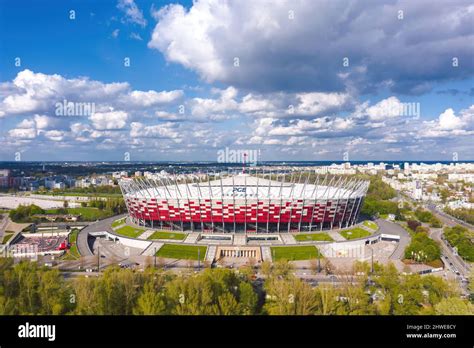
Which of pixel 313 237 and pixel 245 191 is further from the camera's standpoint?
pixel 245 191

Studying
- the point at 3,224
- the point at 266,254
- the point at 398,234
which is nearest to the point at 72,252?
the point at 266,254

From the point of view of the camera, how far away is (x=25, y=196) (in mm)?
117000

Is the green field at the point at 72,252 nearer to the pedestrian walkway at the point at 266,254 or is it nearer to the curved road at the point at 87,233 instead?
the curved road at the point at 87,233

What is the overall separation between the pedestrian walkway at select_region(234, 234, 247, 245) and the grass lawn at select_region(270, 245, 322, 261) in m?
5.08

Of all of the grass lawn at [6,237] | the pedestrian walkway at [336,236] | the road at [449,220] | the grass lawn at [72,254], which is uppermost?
the pedestrian walkway at [336,236]

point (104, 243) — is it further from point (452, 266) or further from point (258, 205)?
point (452, 266)

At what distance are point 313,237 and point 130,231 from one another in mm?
33362

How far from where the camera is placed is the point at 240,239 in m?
50.3

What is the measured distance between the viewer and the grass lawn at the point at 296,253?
145 ft

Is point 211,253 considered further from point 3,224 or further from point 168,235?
point 3,224

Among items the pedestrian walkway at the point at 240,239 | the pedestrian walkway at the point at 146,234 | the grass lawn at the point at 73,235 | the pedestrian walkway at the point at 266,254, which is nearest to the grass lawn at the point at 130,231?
the pedestrian walkway at the point at 146,234

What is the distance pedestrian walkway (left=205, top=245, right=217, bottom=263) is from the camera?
144 ft

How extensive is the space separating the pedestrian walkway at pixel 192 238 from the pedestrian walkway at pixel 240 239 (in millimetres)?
6553
